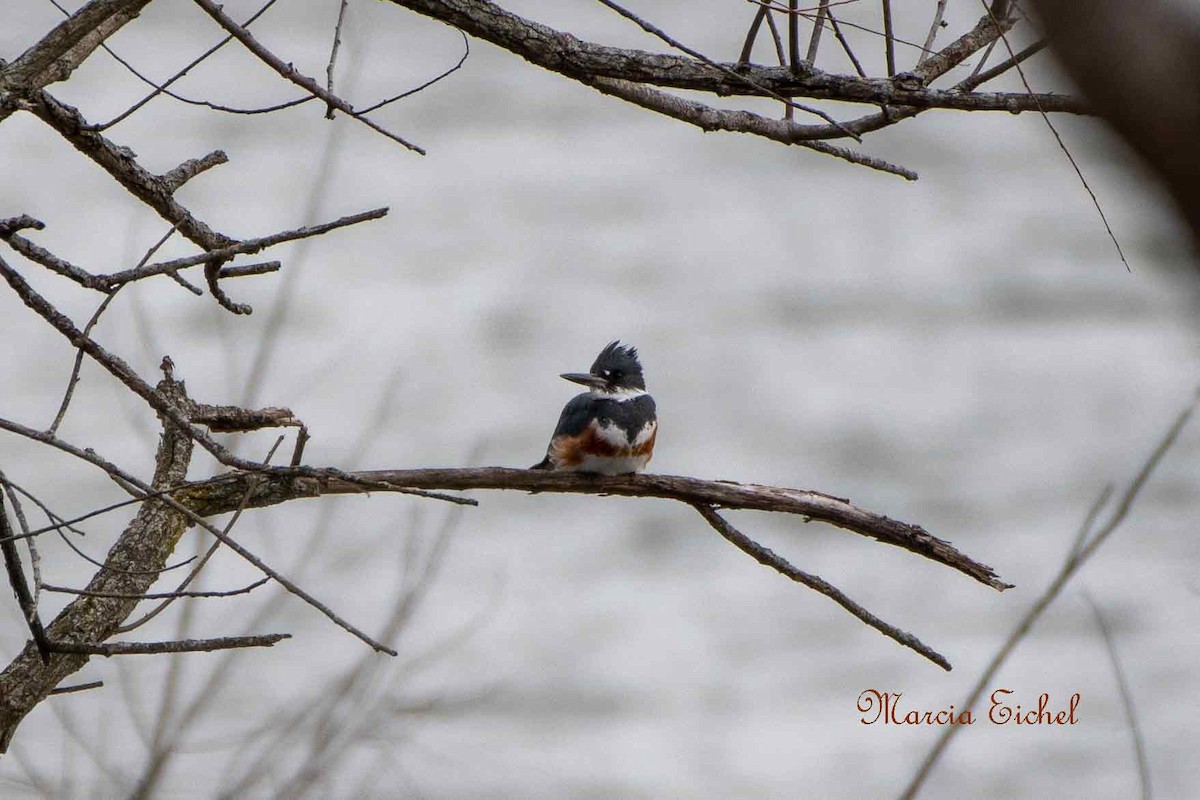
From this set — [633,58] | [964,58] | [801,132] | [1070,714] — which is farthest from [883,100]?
[1070,714]

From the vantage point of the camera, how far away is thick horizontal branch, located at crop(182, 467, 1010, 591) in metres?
2.40

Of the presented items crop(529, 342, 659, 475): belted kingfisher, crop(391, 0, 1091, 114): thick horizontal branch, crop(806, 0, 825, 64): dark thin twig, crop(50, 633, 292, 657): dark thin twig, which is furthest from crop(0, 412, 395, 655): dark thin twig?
crop(529, 342, 659, 475): belted kingfisher

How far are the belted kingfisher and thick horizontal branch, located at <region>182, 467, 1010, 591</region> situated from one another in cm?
85

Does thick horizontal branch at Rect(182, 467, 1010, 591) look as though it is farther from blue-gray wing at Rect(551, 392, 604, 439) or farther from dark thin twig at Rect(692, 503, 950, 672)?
blue-gray wing at Rect(551, 392, 604, 439)

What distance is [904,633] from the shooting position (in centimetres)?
246

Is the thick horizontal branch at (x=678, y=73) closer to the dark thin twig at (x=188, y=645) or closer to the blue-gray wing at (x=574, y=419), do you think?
the dark thin twig at (x=188, y=645)

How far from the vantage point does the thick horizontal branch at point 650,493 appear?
2.40 meters

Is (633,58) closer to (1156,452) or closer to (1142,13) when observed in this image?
(1156,452)

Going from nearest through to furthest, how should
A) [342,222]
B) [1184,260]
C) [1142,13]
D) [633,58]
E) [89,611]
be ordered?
[1142,13], [1184,260], [342,222], [633,58], [89,611]

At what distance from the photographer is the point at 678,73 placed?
2180mm

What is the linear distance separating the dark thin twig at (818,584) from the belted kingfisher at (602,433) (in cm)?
97

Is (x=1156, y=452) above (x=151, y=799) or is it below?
above

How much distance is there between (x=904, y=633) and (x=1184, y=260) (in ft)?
6.11

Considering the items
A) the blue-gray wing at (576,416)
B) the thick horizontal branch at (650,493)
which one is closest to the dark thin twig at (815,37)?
the thick horizontal branch at (650,493)
